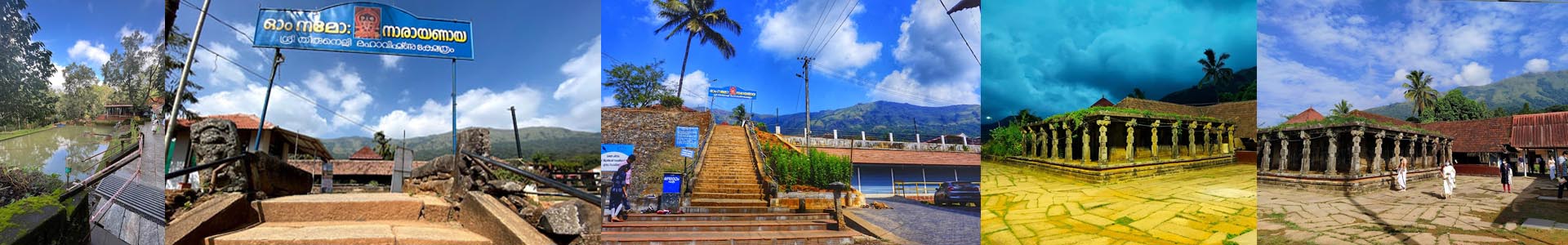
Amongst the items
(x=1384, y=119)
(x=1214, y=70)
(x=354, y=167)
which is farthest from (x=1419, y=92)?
(x=354, y=167)

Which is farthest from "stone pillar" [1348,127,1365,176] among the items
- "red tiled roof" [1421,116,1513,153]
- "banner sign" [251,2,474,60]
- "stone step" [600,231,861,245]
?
"banner sign" [251,2,474,60]

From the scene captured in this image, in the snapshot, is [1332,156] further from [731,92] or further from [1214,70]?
[731,92]

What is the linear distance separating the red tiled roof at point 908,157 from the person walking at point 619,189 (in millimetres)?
1256

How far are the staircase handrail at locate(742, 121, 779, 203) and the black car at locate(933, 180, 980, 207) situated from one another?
121cm

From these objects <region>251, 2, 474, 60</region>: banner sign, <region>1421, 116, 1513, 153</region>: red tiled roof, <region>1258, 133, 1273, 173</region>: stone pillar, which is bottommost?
<region>1258, 133, 1273, 173</region>: stone pillar

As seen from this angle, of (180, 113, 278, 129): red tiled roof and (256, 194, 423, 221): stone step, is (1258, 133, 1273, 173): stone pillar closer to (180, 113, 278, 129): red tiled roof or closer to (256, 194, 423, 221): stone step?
(256, 194, 423, 221): stone step

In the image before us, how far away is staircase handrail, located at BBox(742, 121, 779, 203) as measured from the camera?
4.19 metres

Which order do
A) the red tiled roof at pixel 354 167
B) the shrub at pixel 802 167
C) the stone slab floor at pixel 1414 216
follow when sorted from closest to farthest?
the shrub at pixel 802 167 → the stone slab floor at pixel 1414 216 → the red tiled roof at pixel 354 167

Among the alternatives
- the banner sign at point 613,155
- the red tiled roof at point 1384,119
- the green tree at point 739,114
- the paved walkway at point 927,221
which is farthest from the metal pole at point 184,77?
the red tiled roof at point 1384,119

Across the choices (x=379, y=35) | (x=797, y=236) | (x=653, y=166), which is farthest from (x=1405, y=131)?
(x=379, y=35)

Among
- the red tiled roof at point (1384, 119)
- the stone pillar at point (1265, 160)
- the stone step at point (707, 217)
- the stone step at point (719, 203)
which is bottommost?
the stone step at point (707, 217)

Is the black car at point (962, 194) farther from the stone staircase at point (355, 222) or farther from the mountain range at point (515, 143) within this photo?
the stone staircase at point (355, 222)

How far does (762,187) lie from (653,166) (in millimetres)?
710

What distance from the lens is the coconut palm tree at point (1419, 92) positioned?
591 cm
